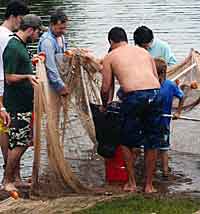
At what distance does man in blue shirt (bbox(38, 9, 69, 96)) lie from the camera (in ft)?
31.0

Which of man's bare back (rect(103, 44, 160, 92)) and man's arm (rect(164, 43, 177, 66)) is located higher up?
man's arm (rect(164, 43, 177, 66))

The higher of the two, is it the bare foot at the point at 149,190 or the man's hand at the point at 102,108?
the man's hand at the point at 102,108

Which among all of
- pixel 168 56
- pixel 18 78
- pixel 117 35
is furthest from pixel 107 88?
pixel 168 56

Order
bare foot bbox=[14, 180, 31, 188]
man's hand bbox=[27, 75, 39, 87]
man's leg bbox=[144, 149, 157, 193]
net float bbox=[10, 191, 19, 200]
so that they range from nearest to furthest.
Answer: net float bbox=[10, 191, 19, 200]
man's hand bbox=[27, 75, 39, 87]
man's leg bbox=[144, 149, 157, 193]
bare foot bbox=[14, 180, 31, 188]

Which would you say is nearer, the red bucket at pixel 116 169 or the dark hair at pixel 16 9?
the dark hair at pixel 16 9

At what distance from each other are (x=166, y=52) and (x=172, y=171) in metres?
1.54

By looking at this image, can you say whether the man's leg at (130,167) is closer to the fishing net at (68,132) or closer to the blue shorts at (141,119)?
the blue shorts at (141,119)

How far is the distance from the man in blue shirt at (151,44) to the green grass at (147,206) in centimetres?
190

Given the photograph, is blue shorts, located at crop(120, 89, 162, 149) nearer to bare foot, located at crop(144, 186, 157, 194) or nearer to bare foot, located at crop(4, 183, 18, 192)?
bare foot, located at crop(144, 186, 157, 194)

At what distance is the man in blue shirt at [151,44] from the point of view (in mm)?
9629

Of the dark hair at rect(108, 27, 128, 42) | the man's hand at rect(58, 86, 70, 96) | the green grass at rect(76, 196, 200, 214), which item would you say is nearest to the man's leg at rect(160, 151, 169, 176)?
the man's hand at rect(58, 86, 70, 96)

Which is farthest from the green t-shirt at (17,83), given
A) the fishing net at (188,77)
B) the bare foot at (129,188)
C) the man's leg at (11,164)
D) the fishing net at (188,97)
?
the fishing net at (188,77)

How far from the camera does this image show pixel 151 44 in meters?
10.4

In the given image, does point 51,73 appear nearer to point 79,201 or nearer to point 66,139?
point 66,139
